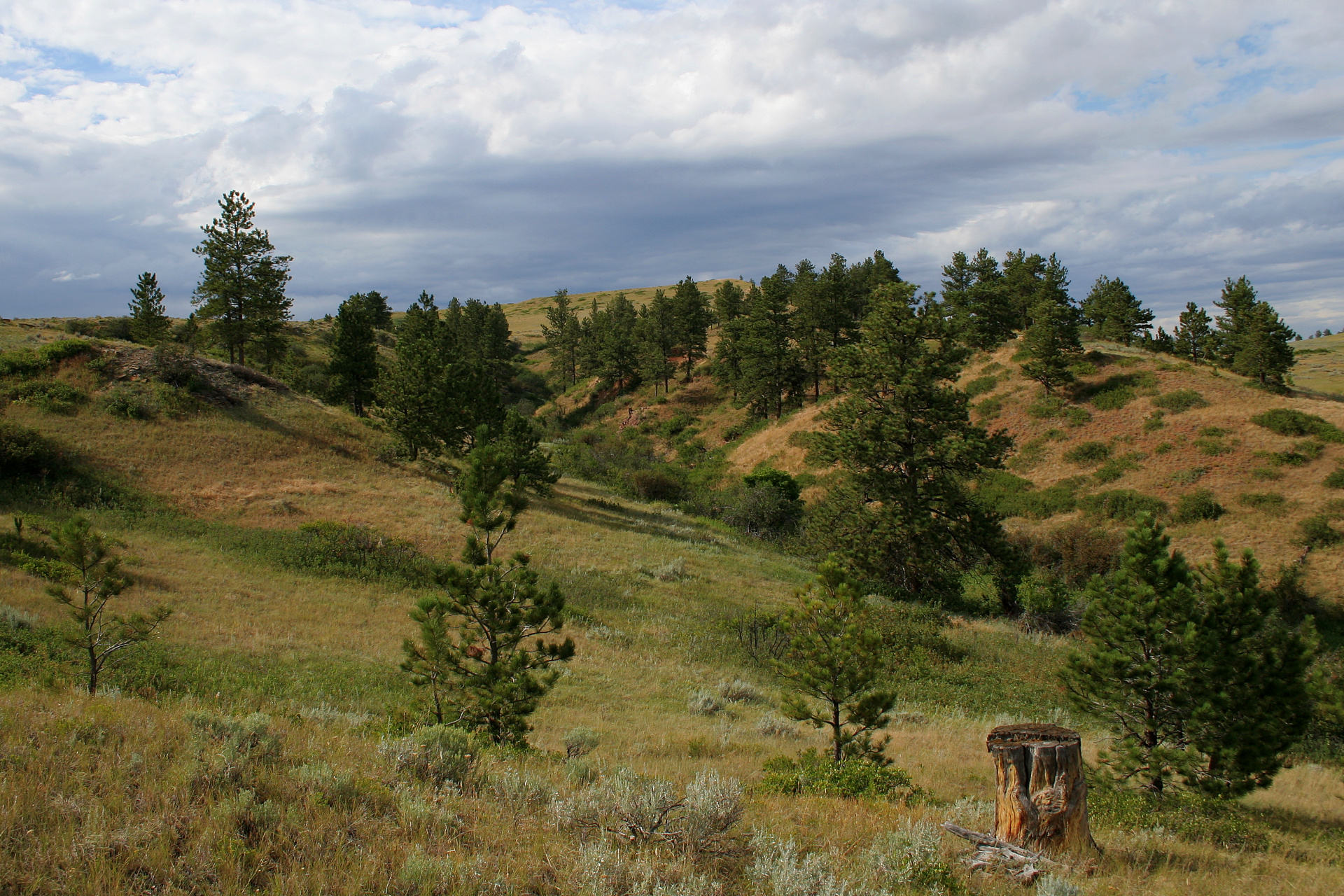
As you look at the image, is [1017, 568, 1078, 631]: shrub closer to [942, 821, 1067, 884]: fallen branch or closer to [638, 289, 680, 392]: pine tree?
[942, 821, 1067, 884]: fallen branch

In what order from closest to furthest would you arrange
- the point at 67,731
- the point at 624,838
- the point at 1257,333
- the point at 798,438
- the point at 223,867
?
1. the point at 223,867
2. the point at 624,838
3. the point at 67,731
4. the point at 1257,333
5. the point at 798,438

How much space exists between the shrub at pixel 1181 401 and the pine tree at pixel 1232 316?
9.82 m

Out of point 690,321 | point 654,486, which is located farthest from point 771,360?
point 654,486

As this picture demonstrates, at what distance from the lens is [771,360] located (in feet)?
199

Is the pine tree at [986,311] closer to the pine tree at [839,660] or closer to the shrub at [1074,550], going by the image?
the shrub at [1074,550]

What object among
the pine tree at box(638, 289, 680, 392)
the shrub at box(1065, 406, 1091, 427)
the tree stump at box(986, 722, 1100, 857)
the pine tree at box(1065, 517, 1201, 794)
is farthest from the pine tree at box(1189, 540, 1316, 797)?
the pine tree at box(638, 289, 680, 392)

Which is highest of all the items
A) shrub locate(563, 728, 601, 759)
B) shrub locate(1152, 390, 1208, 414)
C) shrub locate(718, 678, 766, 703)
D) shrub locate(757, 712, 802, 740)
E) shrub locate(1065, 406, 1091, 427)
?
shrub locate(1152, 390, 1208, 414)

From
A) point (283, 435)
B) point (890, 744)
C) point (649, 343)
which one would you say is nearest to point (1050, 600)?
point (890, 744)

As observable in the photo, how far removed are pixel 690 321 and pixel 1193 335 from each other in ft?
146

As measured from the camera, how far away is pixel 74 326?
2388 inches

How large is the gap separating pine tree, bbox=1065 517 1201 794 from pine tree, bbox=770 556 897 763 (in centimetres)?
302

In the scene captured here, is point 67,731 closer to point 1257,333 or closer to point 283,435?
point 283,435

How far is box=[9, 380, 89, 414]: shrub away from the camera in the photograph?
28.2 m

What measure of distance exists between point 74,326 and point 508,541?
60086mm
